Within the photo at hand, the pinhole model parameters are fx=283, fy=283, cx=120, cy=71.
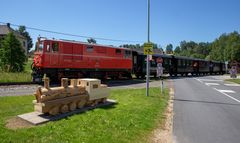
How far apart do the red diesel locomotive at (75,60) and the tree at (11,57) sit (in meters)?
17.9

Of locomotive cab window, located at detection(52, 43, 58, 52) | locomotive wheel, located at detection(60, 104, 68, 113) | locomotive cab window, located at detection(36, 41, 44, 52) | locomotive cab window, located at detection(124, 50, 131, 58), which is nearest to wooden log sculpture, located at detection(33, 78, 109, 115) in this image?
locomotive wheel, located at detection(60, 104, 68, 113)

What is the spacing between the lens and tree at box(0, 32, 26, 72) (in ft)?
136

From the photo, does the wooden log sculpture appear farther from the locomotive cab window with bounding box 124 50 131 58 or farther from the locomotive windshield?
the locomotive cab window with bounding box 124 50 131 58

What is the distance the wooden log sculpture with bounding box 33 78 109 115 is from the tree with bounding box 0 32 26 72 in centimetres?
3270

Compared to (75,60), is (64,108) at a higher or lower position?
lower

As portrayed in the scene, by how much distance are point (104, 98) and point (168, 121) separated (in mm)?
3090

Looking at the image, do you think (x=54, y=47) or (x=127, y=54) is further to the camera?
(x=127, y=54)

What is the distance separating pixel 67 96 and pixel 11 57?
35258mm

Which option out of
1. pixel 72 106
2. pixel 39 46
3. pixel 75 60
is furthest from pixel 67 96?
pixel 75 60

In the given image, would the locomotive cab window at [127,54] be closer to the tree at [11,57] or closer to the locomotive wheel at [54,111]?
the tree at [11,57]

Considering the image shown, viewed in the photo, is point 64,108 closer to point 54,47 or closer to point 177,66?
point 54,47

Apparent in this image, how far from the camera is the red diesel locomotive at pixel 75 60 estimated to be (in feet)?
74.5

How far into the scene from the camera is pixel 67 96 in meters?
9.93

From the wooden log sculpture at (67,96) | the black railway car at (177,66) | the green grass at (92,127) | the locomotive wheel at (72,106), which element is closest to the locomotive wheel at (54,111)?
the wooden log sculpture at (67,96)
